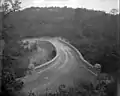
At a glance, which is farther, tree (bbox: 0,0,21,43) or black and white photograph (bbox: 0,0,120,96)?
tree (bbox: 0,0,21,43)

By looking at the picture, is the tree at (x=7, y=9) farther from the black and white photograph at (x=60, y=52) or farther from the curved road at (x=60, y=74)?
the curved road at (x=60, y=74)

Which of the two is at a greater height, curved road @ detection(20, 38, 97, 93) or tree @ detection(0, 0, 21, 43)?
tree @ detection(0, 0, 21, 43)

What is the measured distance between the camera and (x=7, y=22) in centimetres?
318

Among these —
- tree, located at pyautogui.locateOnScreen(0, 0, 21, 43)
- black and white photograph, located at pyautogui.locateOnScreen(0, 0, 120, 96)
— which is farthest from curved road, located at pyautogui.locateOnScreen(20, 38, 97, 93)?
tree, located at pyautogui.locateOnScreen(0, 0, 21, 43)

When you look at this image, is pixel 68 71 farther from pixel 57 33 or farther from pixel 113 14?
pixel 113 14

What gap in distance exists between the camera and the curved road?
2.75 metres

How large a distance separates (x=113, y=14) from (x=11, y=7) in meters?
1.97

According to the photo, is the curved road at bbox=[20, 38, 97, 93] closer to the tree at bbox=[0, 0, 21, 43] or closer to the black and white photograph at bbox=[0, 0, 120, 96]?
the black and white photograph at bbox=[0, 0, 120, 96]

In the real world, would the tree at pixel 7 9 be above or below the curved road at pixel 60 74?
above

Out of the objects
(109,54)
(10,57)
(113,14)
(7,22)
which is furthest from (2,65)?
(113,14)

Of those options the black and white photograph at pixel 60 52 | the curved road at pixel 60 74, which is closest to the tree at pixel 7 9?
the black and white photograph at pixel 60 52

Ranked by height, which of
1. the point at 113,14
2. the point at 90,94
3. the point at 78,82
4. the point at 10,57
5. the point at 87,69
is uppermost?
the point at 113,14

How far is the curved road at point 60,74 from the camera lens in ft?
9.04

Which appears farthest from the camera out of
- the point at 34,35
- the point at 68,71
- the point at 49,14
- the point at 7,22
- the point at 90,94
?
the point at 49,14
